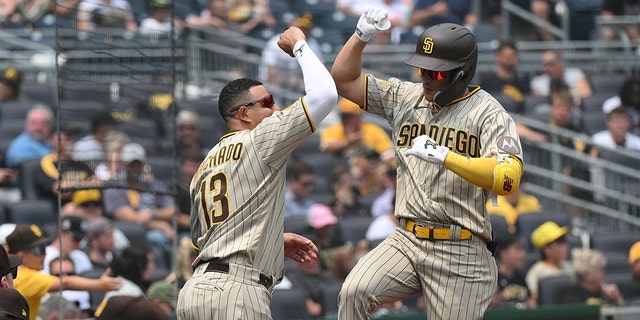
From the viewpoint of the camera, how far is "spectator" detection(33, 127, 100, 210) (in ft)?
26.3

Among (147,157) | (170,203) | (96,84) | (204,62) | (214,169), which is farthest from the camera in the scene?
(204,62)

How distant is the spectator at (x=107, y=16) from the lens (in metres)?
9.41

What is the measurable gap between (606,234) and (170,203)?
172 inches

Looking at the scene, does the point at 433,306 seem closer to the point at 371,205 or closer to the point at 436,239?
the point at 436,239

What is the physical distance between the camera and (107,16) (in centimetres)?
971

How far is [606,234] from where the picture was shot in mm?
12141

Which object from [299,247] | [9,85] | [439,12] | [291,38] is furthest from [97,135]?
[439,12]

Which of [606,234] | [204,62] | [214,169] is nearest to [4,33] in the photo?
[204,62]

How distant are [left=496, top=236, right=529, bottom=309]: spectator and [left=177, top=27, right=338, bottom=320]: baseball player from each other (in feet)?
16.8

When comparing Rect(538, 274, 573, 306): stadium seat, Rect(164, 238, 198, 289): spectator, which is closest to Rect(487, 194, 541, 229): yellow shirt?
Rect(538, 274, 573, 306): stadium seat

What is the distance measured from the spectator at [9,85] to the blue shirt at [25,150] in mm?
1297

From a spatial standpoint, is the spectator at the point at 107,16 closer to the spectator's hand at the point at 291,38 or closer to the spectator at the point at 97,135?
the spectator at the point at 97,135

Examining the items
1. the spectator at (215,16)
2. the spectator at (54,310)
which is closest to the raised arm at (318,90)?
the spectator at (54,310)

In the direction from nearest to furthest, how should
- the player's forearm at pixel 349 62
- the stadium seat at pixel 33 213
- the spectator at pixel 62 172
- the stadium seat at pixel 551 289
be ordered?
1. the player's forearm at pixel 349 62
2. the spectator at pixel 62 172
3. the stadium seat at pixel 551 289
4. the stadium seat at pixel 33 213
